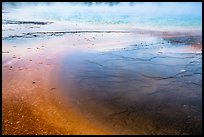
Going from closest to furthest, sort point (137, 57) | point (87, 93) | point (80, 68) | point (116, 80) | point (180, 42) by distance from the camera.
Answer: point (87, 93), point (116, 80), point (80, 68), point (137, 57), point (180, 42)

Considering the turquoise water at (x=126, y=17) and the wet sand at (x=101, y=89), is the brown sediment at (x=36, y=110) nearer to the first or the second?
the wet sand at (x=101, y=89)

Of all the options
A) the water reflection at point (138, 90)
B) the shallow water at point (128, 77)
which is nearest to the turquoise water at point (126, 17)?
the shallow water at point (128, 77)

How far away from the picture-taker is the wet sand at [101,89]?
5625mm

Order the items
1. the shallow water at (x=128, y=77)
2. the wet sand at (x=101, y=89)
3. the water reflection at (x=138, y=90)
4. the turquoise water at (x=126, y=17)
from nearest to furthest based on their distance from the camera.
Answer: the wet sand at (x=101, y=89)
the water reflection at (x=138, y=90)
the shallow water at (x=128, y=77)
the turquoise water at (x=126, y=17)

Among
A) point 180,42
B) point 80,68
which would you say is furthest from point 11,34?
point 180,42

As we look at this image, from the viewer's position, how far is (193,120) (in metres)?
5.84

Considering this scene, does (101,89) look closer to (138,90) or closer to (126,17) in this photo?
(138,90)

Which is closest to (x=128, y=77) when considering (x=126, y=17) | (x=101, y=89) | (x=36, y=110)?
(x=101, y=89)

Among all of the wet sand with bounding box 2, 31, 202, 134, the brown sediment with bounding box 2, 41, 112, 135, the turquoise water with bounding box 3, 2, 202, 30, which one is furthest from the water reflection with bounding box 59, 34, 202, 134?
the turquoise water with bounding box 3, 2, 202, 30

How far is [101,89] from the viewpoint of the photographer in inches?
295

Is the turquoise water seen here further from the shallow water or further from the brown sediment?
the brown sediment

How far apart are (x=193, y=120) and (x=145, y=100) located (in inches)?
52.0

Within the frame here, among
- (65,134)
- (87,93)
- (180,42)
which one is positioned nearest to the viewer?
(65,134)

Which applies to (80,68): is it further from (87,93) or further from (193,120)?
(193,120)
